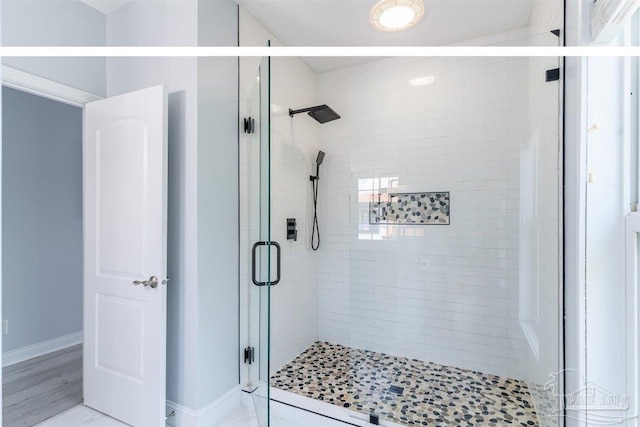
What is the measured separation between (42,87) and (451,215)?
2.81 metres

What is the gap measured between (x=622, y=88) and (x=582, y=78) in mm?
116

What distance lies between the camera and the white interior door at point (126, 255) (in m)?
1.72

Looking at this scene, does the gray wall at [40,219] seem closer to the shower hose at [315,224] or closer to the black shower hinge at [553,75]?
the shower hose at [315,224]

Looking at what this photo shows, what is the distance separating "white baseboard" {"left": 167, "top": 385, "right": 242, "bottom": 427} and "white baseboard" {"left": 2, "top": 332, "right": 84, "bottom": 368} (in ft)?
5.61

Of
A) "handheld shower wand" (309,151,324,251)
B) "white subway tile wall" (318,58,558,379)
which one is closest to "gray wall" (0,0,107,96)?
"handheld shower wand" (309,151,324,251)

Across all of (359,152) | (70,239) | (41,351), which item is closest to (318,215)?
(359,152)

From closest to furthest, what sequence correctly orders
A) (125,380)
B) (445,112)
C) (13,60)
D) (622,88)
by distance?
1. (622,88)
2. (13,60)
3. (125,380)
4. (445,112)

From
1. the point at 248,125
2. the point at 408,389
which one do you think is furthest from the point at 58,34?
the point at 408,389

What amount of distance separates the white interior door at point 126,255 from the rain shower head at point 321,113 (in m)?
1.16

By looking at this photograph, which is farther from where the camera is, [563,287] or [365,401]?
[365,401]

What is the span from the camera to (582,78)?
103 cm

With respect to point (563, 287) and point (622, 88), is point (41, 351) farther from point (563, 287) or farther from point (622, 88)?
point (622, 88)

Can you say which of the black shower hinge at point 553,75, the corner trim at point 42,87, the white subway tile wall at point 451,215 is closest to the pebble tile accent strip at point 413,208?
the white subway tile wall at point 451,215

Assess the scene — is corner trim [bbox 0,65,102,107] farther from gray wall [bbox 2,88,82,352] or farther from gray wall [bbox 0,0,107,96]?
gray wall [bbox 2,88,82,352]
